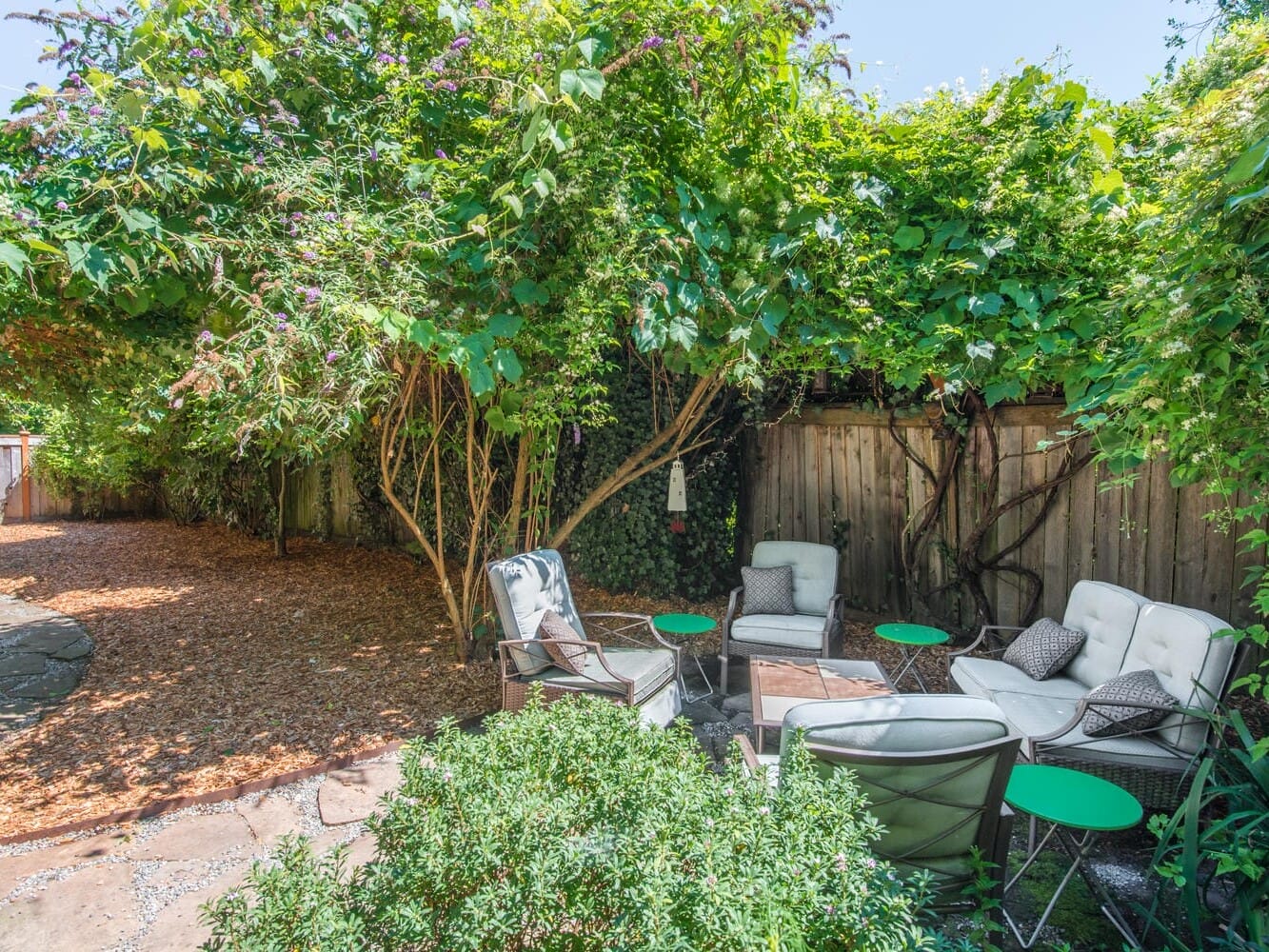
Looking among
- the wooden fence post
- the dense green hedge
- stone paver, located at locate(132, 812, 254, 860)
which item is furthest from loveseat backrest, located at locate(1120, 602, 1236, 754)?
the wooden fence post

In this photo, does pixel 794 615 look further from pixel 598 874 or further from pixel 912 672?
pixel 598 874

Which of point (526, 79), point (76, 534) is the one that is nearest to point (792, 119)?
point (526, 79)

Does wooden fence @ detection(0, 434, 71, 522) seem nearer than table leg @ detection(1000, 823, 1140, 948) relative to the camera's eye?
No

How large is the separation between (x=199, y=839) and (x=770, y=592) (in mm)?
3257

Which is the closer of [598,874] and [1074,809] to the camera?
[598,874]

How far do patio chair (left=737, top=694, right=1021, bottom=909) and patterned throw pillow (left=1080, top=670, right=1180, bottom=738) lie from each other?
1.00 metres

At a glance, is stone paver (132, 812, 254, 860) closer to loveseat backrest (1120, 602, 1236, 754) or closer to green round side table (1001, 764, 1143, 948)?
green round side table (1001, 764, 1143, 948)

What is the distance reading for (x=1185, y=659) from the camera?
2652 millimetres

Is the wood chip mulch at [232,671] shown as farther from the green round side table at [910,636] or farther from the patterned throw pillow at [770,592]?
the patterned throw pillow at [770,592]

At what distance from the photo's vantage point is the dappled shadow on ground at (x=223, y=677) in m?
3.00

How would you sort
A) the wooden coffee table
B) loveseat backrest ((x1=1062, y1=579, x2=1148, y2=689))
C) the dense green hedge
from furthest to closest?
the dense green hedge
loveseat backrest ((x1=1062, y1=579, x2=1148, y2=689))
the wooden coffee table

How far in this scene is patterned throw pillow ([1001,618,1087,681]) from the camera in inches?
130

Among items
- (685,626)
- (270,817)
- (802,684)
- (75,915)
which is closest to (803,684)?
(802,684)

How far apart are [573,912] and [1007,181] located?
3.81 meters
